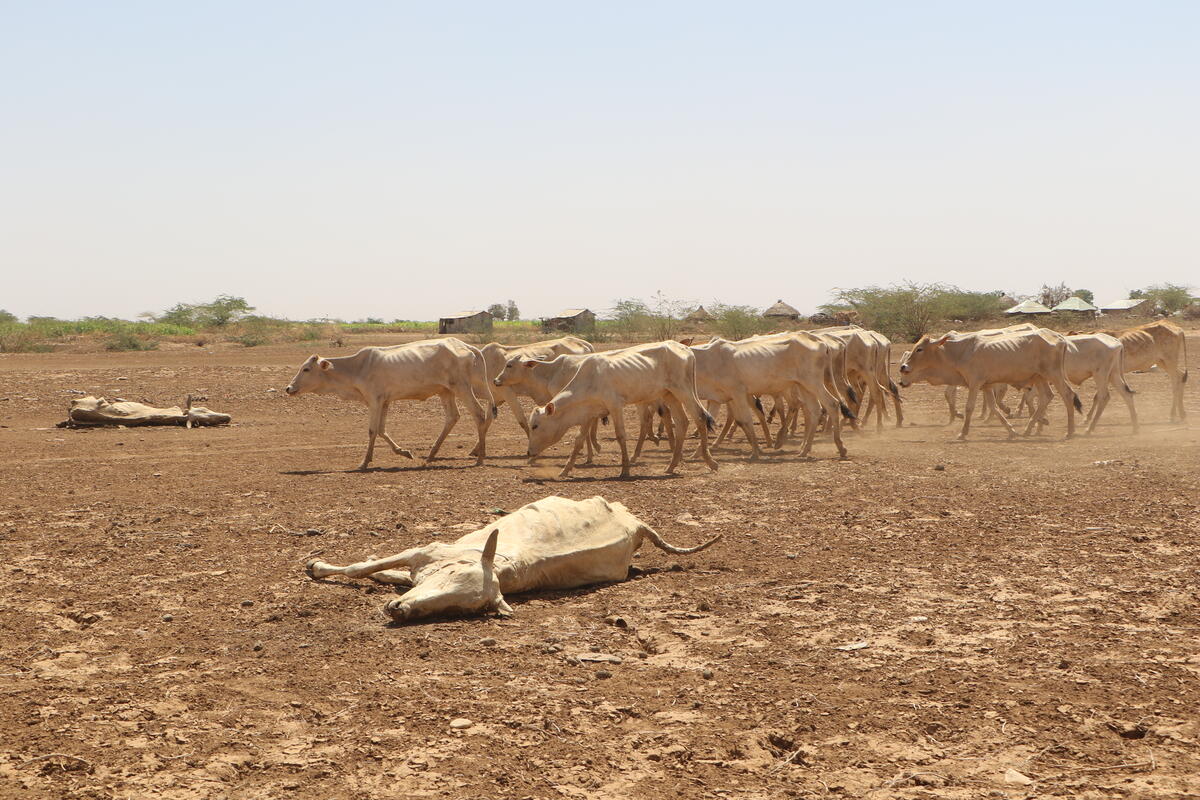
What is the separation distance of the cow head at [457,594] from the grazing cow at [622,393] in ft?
26.4

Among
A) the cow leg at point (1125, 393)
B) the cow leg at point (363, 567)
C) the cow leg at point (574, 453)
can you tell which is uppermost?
the cow leg at point (1125, 393)

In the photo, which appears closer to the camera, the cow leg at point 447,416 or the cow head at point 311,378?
the cow leg at point 447,416

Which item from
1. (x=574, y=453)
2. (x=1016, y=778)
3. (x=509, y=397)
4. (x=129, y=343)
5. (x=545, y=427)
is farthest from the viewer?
(x=129, y=343)

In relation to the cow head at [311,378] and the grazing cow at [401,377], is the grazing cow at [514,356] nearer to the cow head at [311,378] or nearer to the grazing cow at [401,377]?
the grazing cow at [401,377]

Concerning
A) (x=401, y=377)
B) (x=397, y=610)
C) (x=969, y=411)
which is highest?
(x=401, y=377)

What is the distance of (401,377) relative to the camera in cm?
1900

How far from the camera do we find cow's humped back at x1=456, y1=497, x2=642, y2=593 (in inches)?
360

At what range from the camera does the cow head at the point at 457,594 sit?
8.37 metres

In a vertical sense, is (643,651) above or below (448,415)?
below

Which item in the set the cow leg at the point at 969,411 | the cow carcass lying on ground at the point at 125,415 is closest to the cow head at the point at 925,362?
the cow leg at the point at 969,411

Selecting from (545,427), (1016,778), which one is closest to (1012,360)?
(545,427)

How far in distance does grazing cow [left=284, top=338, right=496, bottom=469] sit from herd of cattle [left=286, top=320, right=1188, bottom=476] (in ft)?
0.07

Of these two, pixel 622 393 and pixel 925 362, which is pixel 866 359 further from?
pixel 622 393

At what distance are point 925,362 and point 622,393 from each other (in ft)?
29.0
